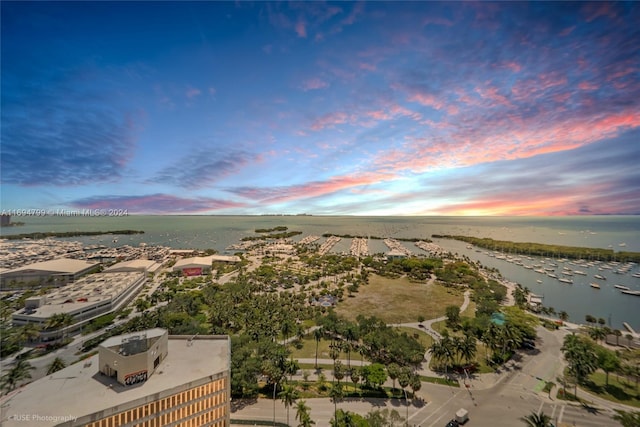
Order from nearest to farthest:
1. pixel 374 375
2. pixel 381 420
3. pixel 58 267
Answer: pixel 381 420 < pixel 374 375 < pixel 58 267

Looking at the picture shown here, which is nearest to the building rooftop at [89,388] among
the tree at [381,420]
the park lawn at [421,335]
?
the tree at [381,420]

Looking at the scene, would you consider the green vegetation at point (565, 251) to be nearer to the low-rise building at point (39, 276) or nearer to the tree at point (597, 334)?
the tree at point (597, 334)

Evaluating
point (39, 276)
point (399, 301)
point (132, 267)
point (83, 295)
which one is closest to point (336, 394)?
point (399, 301)

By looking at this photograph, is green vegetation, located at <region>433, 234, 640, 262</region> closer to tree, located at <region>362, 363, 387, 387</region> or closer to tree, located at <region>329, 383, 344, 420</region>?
tree, located at <region>362, 363, 387, 387</region>

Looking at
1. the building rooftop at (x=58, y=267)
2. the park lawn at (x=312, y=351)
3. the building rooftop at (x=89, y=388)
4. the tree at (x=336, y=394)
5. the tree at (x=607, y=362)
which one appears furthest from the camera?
the building rooftop at (x=58, y=267)

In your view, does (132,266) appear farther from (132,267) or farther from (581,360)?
(581,360)

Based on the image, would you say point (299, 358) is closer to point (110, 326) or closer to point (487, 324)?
point (487, 324)
